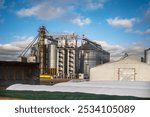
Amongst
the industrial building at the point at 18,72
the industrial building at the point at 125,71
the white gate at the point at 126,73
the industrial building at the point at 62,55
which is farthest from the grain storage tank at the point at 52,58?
the industrial building at the point at 18,72

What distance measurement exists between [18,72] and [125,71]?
7815mm

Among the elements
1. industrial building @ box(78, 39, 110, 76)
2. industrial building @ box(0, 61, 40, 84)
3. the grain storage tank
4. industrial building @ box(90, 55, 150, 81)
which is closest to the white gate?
industrial building @ box(90, 55, 150, 81)

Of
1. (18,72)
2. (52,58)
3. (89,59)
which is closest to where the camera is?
(18,72)

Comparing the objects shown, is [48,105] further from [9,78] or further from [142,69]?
[142,69]

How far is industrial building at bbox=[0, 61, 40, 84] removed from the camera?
11395 millimetres

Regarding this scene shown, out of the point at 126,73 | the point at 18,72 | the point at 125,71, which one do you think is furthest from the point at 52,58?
the point at 18,72

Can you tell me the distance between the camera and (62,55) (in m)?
27.6

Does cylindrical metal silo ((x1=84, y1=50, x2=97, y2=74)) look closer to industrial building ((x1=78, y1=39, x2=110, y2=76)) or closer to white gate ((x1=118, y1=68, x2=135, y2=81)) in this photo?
industrial building ((x1=78, y1=39, x2=110, y2=76))

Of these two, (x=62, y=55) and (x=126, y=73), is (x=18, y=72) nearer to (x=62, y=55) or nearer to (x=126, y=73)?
(x=126, y=73)

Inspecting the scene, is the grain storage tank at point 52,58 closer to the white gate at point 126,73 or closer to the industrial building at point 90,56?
the industrial building at point 90,56

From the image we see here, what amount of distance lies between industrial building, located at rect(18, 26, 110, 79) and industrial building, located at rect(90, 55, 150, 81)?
8.44 metres

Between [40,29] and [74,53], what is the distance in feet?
15.6

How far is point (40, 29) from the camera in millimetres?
26125

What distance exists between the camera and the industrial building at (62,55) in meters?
26.0
